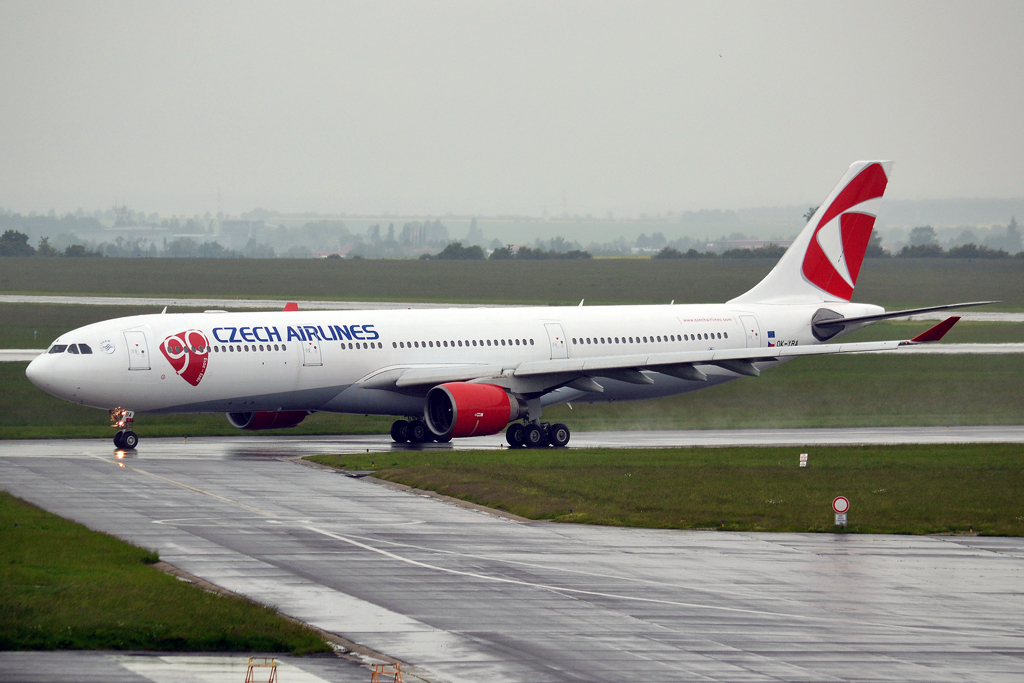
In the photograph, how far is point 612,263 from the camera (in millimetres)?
185625

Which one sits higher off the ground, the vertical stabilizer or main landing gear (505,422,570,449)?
the vertical stabilizer

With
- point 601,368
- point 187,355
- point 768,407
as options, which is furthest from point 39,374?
point 768,407

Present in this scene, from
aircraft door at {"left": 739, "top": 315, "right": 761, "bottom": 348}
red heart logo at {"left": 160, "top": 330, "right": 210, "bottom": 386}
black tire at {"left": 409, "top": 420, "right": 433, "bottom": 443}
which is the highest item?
aircraft door at {"left": 739, "top": 315, "right": 761, "bottom": 348}

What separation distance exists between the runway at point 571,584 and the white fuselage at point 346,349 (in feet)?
20.1

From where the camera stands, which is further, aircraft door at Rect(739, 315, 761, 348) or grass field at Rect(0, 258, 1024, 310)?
grass field at Rect(0, 258, 1024, 310)

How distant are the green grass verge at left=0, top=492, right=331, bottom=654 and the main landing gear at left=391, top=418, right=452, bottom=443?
850 inches

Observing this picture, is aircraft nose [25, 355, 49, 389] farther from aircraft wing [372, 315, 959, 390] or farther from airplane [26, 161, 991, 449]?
aircraft wing [372, 315, 959, 390]

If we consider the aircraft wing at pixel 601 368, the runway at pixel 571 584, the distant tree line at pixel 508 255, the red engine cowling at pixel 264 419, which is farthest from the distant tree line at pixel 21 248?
the runway at pixel 571 584

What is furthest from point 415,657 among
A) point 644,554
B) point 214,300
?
point 214,300

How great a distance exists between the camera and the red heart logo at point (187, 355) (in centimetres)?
4081

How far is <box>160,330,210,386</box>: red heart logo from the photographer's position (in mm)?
40812

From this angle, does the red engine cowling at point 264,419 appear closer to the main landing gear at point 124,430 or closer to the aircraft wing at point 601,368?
the aircraft wing at point 601,368

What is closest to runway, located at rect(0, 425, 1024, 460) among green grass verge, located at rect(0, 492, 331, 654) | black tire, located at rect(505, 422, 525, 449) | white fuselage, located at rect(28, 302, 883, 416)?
black tire, located at rect(505, 422, 525, 449)

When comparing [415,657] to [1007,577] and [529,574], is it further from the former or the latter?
[1007,577]
